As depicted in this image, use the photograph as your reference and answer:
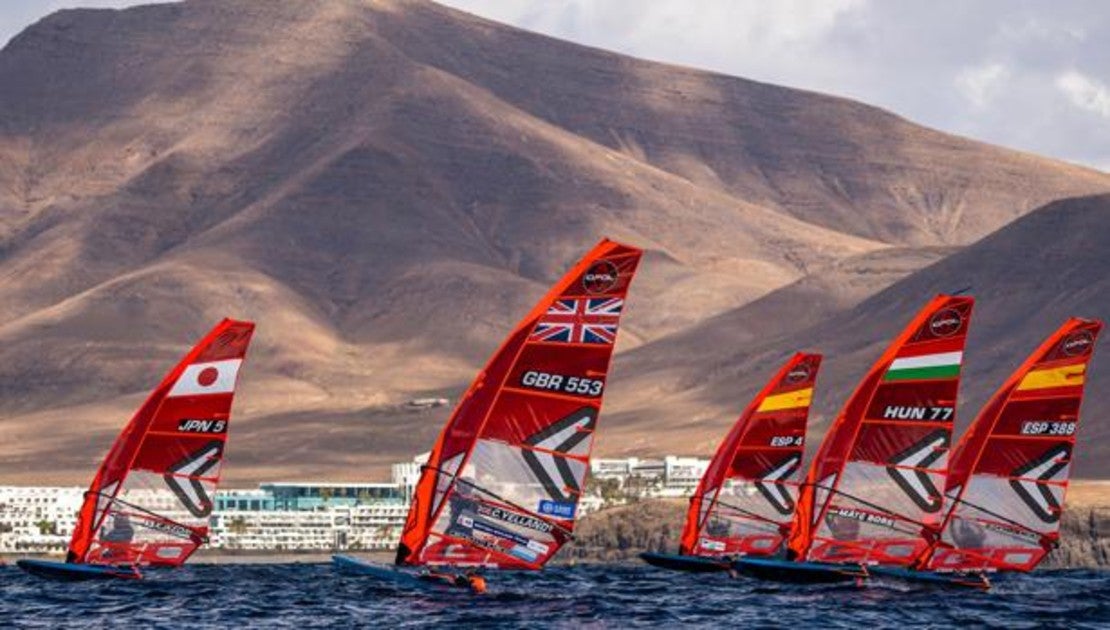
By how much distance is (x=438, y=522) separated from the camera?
59.8 m

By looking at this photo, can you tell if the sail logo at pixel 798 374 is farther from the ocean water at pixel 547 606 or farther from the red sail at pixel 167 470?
the red sail at pixel 167 470

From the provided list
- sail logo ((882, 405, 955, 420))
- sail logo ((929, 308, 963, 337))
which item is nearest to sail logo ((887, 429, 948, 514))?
sail logo ((882, 405, 955, 420))

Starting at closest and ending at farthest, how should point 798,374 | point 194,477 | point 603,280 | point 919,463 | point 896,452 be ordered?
point 603,280 → point 919,463 → point 896,452 → point 194,477 → point 798,374

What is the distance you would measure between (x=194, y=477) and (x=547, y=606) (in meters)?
15.6

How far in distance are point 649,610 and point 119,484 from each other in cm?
1794

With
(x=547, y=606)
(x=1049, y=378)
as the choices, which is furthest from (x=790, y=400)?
(x=547, y=606)

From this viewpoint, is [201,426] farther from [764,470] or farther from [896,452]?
[764,470]

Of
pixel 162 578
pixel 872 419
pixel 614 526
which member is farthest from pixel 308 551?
pixel 872 419

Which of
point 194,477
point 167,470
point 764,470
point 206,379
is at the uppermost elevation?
point 206,379

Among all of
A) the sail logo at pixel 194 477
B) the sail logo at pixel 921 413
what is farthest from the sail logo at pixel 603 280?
the sail logo at pixel 194 477

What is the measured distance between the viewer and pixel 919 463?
6831 centimetres

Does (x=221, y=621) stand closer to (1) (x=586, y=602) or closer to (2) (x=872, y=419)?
(1) (x=586, y=602)

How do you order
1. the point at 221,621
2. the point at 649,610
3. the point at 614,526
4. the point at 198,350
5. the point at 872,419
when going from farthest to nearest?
the point at 614,526 < the point at 198,350 < the point at 872,419 < the point at 649,610 < the point at 221,621

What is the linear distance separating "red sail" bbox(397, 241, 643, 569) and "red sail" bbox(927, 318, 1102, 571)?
1742 cm
